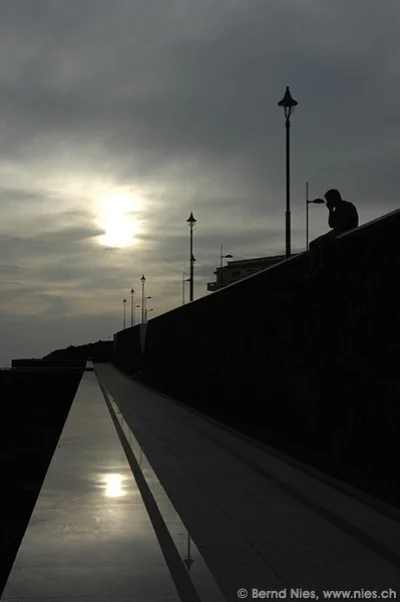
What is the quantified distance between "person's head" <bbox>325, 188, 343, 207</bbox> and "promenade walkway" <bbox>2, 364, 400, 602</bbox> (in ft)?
11.7

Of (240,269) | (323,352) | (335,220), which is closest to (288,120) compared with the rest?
(335,220)

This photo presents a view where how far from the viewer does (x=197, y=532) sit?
648 centimetres

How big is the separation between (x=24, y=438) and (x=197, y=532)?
20.5 m

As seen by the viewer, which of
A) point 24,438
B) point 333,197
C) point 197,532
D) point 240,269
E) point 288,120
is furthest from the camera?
point 240,269

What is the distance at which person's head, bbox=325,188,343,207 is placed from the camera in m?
9.36

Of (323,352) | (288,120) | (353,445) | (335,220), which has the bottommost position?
(353,445)

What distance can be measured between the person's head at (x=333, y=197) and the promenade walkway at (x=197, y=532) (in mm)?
3568

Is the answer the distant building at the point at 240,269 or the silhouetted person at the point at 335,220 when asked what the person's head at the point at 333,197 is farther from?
the distant building at the point at 240,269

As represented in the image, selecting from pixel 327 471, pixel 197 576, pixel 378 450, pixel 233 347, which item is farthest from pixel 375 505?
pixel 233 347

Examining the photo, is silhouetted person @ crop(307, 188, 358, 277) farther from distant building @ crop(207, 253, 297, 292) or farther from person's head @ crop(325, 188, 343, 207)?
distant building @ crop(207, 253, 297, 292)

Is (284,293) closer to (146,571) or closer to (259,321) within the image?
(259,321)

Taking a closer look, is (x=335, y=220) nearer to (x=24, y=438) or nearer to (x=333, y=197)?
(x=333, y=197)

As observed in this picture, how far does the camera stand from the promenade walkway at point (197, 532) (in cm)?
504

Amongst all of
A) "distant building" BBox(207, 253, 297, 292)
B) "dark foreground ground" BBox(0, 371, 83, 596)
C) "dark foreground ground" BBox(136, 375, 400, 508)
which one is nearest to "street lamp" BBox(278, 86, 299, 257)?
"dark foreground ground" BBox(136, 375, 400, 508)
